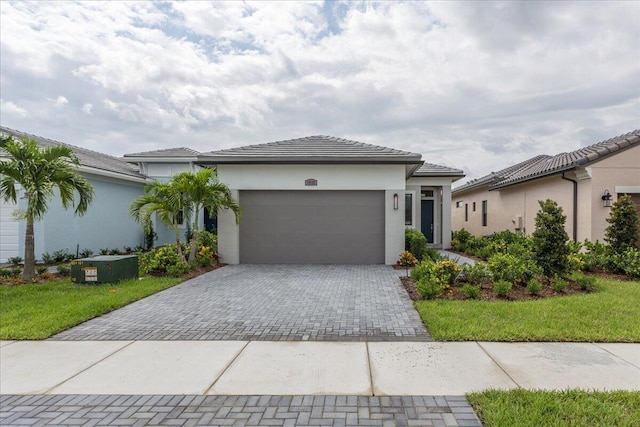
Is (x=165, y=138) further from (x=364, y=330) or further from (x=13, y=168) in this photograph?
(x=364, y=330)

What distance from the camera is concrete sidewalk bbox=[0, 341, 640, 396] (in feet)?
10.7

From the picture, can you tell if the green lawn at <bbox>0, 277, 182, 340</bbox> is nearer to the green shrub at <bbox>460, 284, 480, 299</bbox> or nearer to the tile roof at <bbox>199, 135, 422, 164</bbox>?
the tile roof at <bbox>199, 135, 422, 164</bbox>

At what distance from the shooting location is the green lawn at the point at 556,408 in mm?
2656

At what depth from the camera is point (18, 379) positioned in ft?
11.4

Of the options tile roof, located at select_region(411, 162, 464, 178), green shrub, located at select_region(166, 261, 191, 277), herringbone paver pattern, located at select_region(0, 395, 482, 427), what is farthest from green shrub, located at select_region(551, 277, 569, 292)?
green shrub, located at select_region(166, 261, 191, 277)

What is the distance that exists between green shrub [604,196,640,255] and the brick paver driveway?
6458 mm

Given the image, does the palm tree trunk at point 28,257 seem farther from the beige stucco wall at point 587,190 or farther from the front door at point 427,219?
the beige stucco wall at point 587,190

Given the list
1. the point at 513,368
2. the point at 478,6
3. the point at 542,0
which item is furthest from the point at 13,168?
the point at 542,0


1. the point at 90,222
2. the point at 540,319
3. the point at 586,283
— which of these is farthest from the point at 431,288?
the point at 90,222

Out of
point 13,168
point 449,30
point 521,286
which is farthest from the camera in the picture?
point 449,30

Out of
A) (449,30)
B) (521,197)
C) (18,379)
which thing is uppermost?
(449,30)

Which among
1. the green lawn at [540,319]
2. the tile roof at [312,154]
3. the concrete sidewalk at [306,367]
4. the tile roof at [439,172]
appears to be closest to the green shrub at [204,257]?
the tile roof at [312,154]

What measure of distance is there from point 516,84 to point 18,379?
48.7 feet

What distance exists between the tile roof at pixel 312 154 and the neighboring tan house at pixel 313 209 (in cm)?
4
